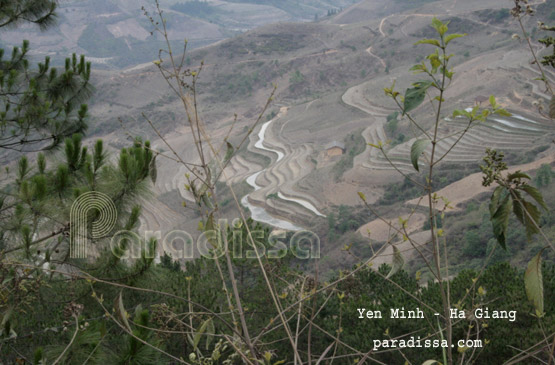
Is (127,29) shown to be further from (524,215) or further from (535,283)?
(535,283)

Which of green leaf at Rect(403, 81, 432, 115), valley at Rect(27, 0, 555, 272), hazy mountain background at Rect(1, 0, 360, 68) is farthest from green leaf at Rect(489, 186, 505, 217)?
hazy mountain background at Rect(1, 0, 360, 68)

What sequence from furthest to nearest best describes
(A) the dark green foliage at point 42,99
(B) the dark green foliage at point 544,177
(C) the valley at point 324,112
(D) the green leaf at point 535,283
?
(C) the valley at point 324,112 → (B) the dark green foliage at point 544,177 → (A) the dark green foliage at point 42,99 → (D) the green leaf at point 535,283

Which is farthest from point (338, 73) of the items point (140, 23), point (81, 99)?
point (140, 23)

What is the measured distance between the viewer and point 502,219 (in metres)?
1.23

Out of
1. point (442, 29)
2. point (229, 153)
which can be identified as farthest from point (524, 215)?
point (229, 153)

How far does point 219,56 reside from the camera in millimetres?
59375

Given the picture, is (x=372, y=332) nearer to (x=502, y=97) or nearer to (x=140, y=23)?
(x=502, y=97)

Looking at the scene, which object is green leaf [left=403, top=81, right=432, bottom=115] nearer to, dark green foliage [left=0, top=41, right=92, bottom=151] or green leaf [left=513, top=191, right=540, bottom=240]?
green leaf [left=513, top=191, right=540, bottom=240]

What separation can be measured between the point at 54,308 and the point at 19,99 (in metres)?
2.39

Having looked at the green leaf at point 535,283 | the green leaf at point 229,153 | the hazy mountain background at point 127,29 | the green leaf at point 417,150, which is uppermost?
the green leaf at point 417,150

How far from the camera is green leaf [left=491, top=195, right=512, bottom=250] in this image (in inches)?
47.7

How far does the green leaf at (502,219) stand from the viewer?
1.21 meters

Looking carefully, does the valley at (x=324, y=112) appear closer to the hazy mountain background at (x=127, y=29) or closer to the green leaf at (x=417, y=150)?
the green leaf at (x=417, y=150)

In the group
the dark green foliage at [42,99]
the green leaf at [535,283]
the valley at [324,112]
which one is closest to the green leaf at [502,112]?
the green leaf at [535,283]
